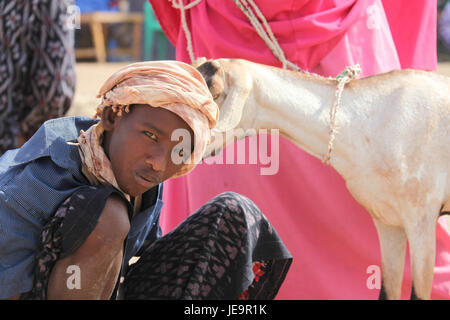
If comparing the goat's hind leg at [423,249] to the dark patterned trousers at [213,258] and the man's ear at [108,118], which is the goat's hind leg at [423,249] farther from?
the man's ear at [108,118]

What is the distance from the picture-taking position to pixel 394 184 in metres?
2.77

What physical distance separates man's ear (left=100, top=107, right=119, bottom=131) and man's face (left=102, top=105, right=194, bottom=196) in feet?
0.10

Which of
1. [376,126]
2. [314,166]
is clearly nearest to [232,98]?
[376,126]

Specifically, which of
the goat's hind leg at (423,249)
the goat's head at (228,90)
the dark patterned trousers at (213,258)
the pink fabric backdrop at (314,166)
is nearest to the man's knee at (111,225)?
the dark patterned trousers at (213,258)

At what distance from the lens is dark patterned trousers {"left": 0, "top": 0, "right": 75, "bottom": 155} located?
4391 millimetres

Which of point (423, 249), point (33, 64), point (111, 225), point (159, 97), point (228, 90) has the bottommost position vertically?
point (423, 249)

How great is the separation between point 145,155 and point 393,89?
3.76ft

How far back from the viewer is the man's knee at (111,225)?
6.84 feet

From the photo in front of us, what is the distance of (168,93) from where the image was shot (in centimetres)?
219

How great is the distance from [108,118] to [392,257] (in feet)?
4.62

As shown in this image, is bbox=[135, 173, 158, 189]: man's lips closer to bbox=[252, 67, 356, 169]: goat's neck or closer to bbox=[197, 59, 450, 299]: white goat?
bbox=[197, 59, 450, 299]: white goat

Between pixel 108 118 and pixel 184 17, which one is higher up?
pixel 184 17

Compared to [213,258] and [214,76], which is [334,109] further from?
[213,258]
